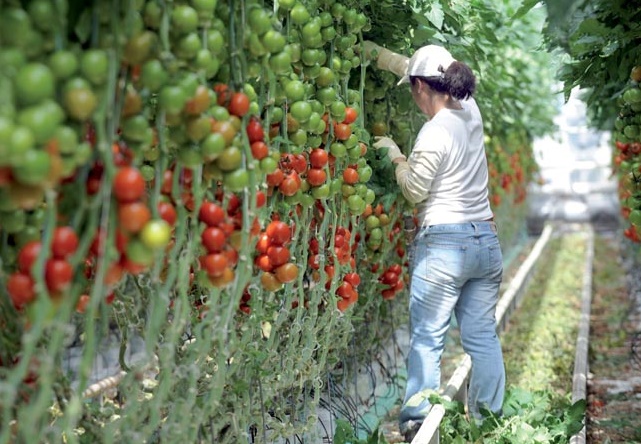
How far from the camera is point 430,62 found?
9.25 feet

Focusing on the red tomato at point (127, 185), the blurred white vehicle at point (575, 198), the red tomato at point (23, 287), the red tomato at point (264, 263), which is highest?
the red tomato at point (127, 185)

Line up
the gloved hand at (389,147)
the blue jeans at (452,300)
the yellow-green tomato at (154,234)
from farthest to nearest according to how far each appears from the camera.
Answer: the gloved hand at (389,147) < the blue jeans at (452,300) < the yellow-green tomato at (154,234)

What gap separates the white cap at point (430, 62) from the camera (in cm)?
282

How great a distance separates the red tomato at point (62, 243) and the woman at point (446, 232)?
1691 millimetres

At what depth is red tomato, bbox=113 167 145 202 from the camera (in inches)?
53.7

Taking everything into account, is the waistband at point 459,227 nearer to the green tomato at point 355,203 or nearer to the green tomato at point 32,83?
the green tomato at point 355,203

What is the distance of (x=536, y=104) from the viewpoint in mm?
7840

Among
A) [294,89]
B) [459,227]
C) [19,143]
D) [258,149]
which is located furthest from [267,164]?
[459,227]

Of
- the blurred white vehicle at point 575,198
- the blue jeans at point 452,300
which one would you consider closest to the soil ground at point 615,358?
the blue jeans at point 452,300

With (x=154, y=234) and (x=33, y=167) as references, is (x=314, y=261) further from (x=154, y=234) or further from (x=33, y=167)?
(x=33, y=167)

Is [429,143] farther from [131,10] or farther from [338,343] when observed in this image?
[131,10]

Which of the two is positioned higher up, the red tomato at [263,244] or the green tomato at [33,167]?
the green tomato at [33,167]

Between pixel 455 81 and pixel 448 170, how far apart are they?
30 centimetres

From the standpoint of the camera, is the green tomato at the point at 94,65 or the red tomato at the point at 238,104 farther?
the red tomato at the point at 238,104
